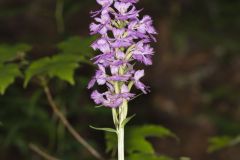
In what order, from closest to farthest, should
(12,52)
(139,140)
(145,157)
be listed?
(145,157), (139,140), (12,52)

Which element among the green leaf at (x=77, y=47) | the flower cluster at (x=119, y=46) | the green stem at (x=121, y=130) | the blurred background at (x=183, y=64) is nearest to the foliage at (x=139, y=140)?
the green leaf at (x=77, y=47)

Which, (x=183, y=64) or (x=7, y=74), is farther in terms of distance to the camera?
(x=183, y=64)

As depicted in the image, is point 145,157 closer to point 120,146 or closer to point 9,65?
point 120,146

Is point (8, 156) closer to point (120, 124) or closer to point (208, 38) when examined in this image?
point (208, 38)

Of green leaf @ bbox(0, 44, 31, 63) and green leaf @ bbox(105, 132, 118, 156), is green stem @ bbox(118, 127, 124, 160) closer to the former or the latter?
green leaf @ bbox(105, 132, 118, 156)

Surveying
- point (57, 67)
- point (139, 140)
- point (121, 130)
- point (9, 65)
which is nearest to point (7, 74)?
point (9, 65)

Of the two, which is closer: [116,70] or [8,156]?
[116,70]

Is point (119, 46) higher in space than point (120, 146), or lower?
higher

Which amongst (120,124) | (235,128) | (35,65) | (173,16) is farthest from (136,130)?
(173,16)
